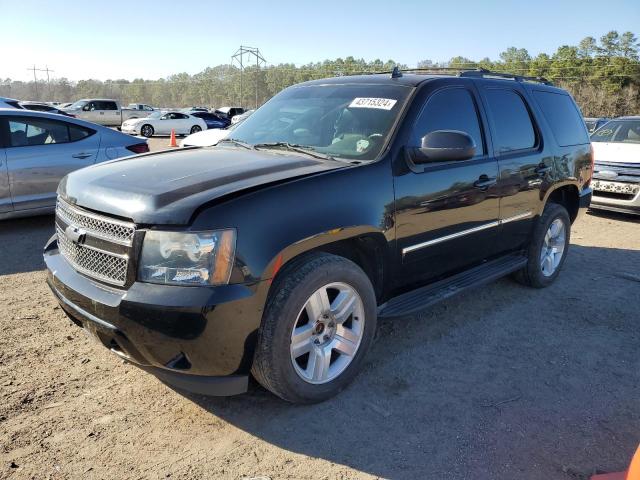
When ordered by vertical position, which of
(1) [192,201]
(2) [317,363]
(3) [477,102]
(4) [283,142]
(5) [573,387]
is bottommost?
(5) [573,387]

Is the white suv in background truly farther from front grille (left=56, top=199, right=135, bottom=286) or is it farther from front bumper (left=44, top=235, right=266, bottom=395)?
front grille (left=56, top=199, right=135, bottom=286)

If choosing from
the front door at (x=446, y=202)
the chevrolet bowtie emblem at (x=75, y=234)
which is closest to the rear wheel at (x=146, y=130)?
the front door at (x=446, y=202)

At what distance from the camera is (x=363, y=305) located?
309 cm

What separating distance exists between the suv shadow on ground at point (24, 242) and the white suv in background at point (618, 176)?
27.8 feet

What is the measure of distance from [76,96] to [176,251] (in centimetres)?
9520

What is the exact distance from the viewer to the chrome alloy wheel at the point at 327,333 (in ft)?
9.37

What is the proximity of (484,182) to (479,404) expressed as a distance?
5.59ft

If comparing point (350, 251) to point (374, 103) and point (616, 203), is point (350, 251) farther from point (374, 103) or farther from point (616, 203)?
point (616, 203)

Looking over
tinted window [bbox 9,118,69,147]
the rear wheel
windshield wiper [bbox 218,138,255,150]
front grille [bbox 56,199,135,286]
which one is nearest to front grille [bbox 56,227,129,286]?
front grille [bbox 56,199,135,286]

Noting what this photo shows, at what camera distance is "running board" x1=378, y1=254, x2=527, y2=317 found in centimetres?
341

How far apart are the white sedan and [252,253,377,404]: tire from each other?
1065 inches

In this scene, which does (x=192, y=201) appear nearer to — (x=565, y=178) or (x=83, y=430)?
(x=83, y=430)

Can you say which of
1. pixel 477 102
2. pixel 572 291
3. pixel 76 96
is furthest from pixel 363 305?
pixel 76 96

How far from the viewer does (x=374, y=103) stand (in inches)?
143
